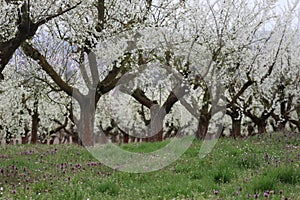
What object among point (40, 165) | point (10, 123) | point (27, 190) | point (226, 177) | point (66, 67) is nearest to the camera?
point (27, 190)

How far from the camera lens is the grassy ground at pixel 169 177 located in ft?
22.9

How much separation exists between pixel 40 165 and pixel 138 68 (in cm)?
894

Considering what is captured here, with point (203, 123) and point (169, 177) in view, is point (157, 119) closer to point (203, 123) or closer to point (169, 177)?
point (203, 123)

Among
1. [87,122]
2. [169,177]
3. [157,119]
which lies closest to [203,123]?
[157,119]

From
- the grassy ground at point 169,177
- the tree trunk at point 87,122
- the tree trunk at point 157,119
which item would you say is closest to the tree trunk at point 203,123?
the tree trunk at point 157,119

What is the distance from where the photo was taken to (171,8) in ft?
59.2

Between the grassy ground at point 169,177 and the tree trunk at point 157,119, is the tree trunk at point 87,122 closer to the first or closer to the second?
the tree trunk at point 157,119

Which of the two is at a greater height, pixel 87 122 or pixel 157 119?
pixel 157 119

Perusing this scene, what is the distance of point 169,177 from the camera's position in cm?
851

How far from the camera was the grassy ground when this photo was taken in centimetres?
696

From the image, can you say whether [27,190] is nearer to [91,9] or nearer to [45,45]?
[91,9]

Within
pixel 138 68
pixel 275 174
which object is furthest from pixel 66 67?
pixel 275 174

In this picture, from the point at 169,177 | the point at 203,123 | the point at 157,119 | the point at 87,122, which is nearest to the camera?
the point at 169,177

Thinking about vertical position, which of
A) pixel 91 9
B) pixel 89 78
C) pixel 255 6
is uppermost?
pixel 255 6
